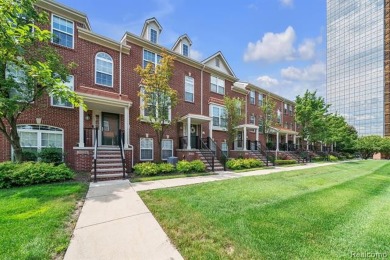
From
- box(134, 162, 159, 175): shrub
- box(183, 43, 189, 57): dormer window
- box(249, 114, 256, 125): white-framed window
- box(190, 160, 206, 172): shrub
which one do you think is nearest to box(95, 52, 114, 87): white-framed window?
box(134, 162, 159, 175): shrub

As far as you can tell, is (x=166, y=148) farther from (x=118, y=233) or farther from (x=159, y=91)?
(x=118, y=233)

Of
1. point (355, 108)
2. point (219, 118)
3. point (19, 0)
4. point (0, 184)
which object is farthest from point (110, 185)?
point (355, 108)

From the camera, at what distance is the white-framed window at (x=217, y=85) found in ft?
59.3

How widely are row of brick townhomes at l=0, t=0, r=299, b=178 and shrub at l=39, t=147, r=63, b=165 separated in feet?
2.20

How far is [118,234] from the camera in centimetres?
358

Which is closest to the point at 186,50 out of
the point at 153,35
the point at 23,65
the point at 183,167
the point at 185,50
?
the point at 185,50

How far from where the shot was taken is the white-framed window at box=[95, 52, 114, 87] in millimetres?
12023

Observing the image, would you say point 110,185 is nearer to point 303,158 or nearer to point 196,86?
point 196,86

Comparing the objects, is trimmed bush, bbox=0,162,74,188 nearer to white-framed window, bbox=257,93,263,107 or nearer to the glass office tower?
white-framed window, bbox=257,93,263,107

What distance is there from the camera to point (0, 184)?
263 inches

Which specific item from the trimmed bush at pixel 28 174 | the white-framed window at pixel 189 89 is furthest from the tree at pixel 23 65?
the white-framed window at pixel 189 89

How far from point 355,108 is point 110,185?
77.4 metres

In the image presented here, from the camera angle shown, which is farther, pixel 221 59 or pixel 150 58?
pixel 221 59

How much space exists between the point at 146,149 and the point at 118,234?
9926 millimetres
